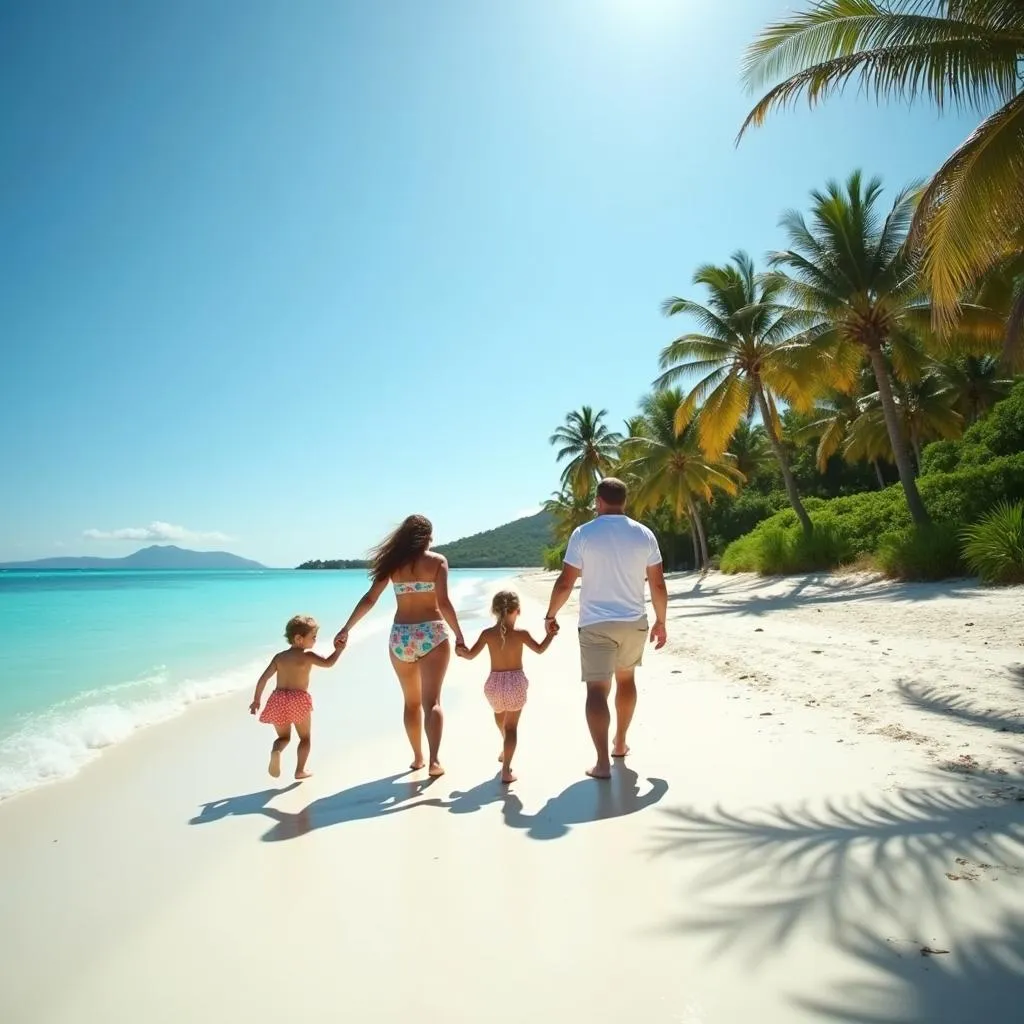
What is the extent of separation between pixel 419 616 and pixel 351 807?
1.23 m

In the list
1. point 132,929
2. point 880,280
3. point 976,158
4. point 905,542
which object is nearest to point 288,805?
point 132,929

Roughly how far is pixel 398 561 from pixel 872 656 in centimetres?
529

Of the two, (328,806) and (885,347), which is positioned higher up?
(885,347)

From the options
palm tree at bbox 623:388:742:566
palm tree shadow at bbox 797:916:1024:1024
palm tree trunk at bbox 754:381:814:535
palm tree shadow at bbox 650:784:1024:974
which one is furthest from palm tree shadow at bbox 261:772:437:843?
palm tree at bbox 623:388:742:566

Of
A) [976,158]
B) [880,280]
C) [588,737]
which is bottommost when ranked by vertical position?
[588,737]

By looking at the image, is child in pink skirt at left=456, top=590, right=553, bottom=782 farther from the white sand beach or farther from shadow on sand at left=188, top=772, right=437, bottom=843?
shadow on sand at left=188, top=772, right=437, bottom=843

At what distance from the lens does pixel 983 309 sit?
537 inches

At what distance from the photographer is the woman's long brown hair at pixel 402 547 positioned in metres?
4.35

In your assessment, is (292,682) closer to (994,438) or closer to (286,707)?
(286,707)

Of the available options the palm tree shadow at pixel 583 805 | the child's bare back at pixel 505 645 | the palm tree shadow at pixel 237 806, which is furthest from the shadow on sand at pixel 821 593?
the palm tree shadow at pixel 237 806

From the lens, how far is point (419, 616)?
438 cm

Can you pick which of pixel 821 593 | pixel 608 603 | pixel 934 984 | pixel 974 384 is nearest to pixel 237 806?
pixel 608 603

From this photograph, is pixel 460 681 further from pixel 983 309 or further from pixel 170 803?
pixel 983 309

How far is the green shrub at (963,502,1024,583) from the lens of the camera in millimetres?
9867
